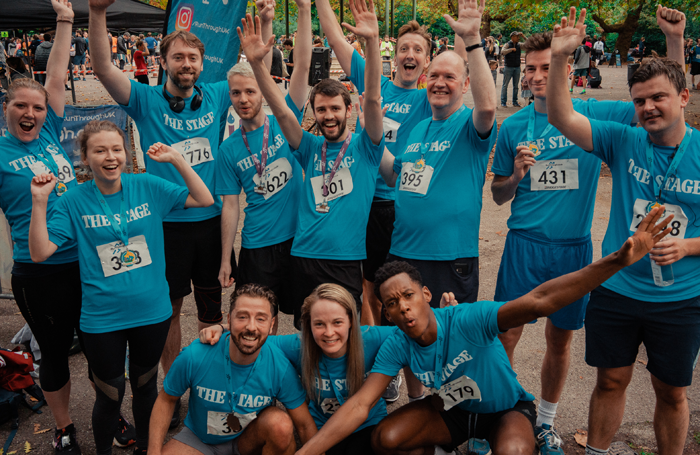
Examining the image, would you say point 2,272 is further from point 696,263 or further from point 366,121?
point 696,263

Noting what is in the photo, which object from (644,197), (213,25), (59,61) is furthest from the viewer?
(213,25)

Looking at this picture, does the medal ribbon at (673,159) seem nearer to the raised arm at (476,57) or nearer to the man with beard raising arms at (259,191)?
the raised arm at (476,57)

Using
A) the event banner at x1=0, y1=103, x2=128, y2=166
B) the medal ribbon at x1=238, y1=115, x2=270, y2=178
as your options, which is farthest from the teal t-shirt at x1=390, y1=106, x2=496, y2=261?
the event banner at x1=0, y1=103, x2=128, y2=166

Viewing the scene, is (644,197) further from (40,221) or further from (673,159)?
(40,221)

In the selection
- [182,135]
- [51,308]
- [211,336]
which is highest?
[182,135]

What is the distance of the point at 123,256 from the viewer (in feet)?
9.80

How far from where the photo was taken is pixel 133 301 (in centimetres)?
297

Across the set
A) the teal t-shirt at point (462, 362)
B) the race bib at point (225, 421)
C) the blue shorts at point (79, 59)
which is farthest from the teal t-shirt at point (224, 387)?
the blue shorts at point (79, 59)

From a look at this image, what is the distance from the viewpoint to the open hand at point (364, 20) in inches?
129

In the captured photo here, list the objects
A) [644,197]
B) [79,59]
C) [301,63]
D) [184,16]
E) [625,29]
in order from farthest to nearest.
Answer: [625,29], [79,59], [184,16], [301,63], [644,197]

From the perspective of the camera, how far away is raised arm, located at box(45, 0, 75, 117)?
352 cm

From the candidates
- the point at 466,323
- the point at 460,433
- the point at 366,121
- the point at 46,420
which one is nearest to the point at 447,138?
the point at 366,121

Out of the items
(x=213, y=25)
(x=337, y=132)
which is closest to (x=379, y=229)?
(x=337, y=132)

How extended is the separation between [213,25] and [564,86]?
3.57 m
